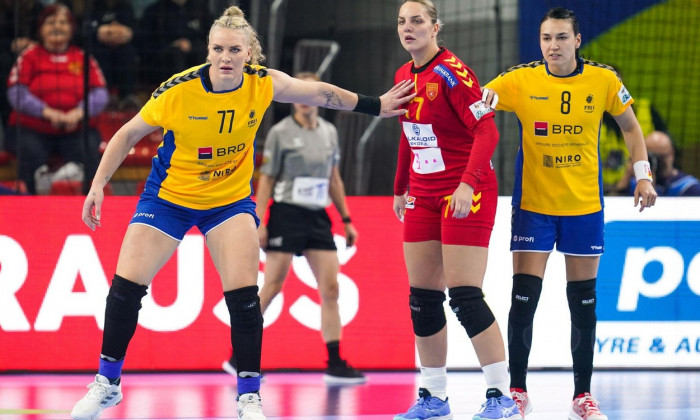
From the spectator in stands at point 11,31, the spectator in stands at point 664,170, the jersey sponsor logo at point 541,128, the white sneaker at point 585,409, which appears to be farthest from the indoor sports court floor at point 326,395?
the spectator in stands at point 11,31

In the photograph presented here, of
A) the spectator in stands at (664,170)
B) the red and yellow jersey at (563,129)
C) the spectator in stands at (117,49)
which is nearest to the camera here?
the red and yellow jersey at (563,129)

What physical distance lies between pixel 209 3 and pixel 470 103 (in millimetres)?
5238

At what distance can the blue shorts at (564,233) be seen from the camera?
18.0ft

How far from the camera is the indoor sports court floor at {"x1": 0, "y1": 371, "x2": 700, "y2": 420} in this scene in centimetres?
586

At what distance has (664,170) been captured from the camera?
27.1ft

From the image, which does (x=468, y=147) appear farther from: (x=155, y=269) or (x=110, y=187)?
(x=110, y=187)

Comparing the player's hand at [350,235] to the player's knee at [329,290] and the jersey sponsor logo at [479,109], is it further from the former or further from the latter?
the jersey sponsor logo at [479,109]

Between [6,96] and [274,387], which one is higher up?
[6,96]

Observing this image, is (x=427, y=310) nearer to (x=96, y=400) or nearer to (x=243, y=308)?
(x=243, y=308)

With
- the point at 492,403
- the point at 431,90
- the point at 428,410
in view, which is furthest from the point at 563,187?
the point at 428,410

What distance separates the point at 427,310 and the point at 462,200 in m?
0.73

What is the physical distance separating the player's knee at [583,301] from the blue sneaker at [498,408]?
0.72 meters

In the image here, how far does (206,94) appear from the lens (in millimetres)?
4992

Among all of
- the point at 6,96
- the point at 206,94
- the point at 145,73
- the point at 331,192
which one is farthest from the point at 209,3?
the point at 206,94
